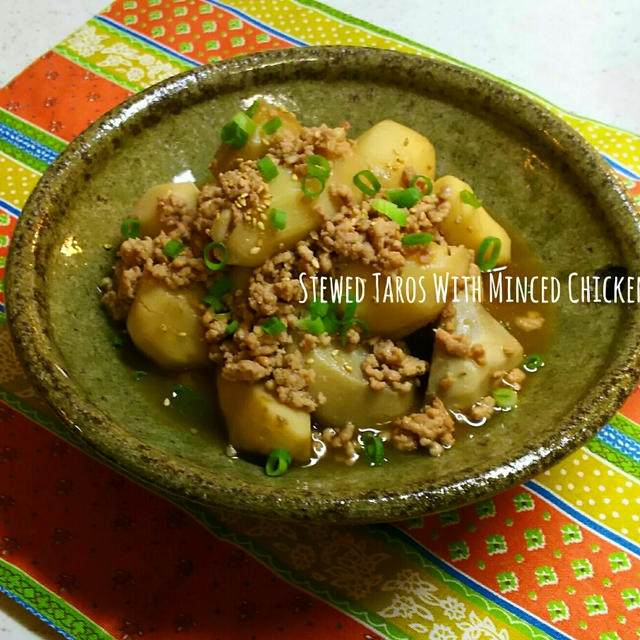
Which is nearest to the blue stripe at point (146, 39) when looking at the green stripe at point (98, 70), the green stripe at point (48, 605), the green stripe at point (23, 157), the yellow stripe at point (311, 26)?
the green stripe at point (98, 70)

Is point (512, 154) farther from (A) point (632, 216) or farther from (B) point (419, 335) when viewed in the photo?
(B) point (419, 335)

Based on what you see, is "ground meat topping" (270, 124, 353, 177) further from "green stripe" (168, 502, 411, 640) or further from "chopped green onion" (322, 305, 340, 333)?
"green stripe" (168, 502, 411, 640)

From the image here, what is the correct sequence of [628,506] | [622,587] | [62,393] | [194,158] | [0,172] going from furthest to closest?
1. [0,172]
2. [194,158]
3. [628,506]
4. [622,587]
5. [62,393]

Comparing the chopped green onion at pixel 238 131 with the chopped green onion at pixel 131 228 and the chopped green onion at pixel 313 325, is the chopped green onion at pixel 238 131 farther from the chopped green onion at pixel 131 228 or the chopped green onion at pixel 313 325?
the chopped green onion at pixel 313 325

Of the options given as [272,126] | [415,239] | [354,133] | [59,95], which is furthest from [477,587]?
[59,95]

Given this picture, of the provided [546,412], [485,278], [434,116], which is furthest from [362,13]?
[546,412]

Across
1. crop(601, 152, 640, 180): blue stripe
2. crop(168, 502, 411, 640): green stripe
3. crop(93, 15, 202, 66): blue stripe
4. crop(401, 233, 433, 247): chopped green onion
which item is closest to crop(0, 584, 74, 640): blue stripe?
crop(168, 502, 411, 640): green stripe

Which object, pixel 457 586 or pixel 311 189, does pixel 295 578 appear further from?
pixel 311 189
